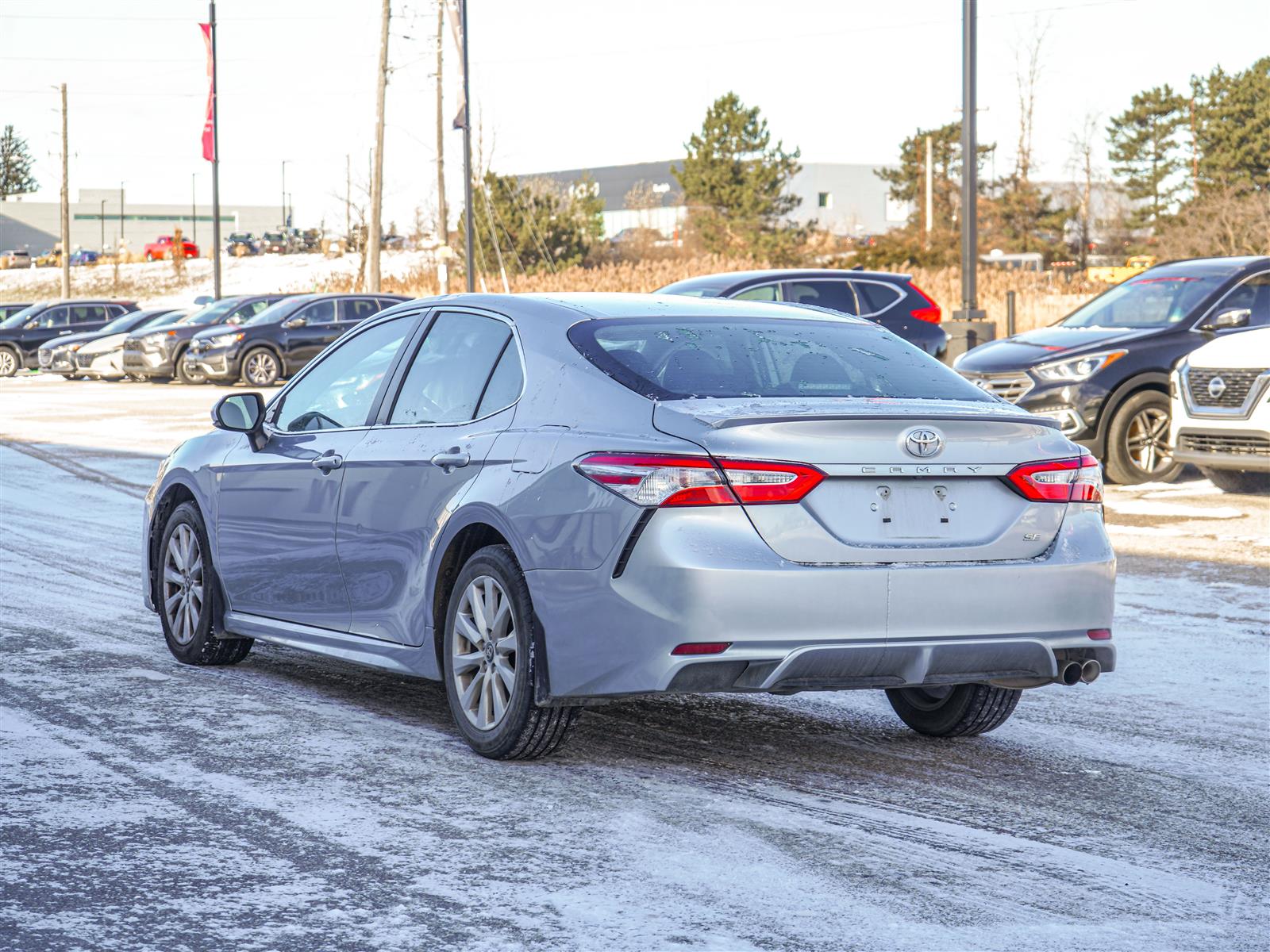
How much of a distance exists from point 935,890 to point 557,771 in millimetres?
1634

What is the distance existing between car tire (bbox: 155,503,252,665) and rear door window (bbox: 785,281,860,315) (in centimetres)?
1149

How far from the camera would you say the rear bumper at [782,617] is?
5.22 metres

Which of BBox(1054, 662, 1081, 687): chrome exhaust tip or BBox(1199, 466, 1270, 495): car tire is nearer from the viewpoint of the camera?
BBox(1054, 662, 1081, 687): chrome exhaust tip

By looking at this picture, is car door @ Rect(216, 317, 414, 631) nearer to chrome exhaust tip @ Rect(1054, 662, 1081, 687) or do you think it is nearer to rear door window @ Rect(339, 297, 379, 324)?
chrome exhaust tip @ Rect(1054, 662, 1081, 687)

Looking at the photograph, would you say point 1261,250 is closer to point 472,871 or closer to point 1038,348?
point 1038,348

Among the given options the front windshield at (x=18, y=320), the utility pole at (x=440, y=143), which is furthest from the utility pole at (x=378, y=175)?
the front windshield at (x=18, y=320)

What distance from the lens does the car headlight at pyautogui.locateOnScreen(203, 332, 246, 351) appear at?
109ft

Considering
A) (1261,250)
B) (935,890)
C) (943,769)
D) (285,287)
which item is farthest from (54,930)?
(285,287)

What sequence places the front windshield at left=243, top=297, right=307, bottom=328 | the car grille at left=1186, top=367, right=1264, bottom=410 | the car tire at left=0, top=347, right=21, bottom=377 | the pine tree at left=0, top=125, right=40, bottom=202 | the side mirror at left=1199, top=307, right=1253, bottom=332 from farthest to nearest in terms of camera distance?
the pine tree at left=0, top=125, right=40, bottom=202 → the car tire at left=0, top=347, right=21, bottom=377 → the front windshield at left=243, top=297, right=307, bottom=328 → the side mirror at left=1199, top=307, right=1253, bottom=332 → the car grille at left=1186, top=367, right=1264, bottom=410

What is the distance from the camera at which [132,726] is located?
20.9 feet

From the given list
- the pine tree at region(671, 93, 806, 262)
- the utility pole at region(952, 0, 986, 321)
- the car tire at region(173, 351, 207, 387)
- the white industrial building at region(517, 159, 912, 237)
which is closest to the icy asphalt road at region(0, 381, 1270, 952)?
the utility pole at region(952, 0, 986, 321)

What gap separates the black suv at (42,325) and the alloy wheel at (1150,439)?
32131 millimetres

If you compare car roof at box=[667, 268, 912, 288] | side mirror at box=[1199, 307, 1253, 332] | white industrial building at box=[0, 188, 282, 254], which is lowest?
side mirror at box=[1199, 307, 1253, 332]

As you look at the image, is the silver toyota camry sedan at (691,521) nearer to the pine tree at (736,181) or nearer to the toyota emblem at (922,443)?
the toyota emblem at (922,443)
